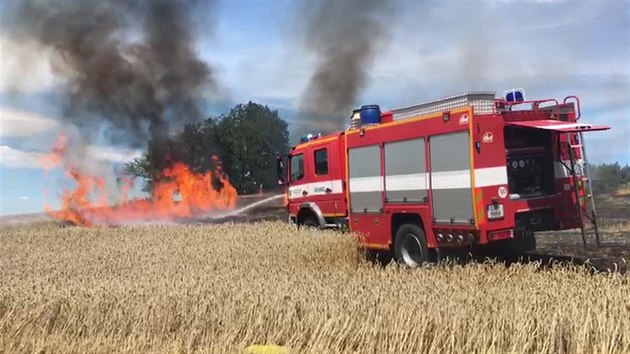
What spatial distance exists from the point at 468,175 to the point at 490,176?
359mm

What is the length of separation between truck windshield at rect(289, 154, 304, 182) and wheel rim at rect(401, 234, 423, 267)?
478 centimetres

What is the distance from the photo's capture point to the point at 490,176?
967cm

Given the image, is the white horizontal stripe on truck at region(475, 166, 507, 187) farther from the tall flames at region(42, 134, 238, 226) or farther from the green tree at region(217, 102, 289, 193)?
the green tree at region(217, 102, 289, 193)

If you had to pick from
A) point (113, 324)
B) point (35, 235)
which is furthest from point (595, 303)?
point (35, 235)

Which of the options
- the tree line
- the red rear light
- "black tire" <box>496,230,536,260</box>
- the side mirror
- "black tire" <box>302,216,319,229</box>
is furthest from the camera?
the tree line

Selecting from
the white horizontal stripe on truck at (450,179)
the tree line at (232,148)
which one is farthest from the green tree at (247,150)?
the white horizontal stripe on truck at (450,179)

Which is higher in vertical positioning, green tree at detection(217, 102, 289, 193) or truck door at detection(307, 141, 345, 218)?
green tree at detection(217, 102, 289, 193)

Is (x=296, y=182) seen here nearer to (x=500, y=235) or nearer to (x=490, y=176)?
(x=490, y=176)

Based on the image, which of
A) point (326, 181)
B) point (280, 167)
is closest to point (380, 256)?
point (326, 181)

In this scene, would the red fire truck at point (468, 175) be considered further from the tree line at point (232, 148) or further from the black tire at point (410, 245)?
the tree line at point (232, 148)

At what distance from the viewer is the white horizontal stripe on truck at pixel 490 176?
9641 mm

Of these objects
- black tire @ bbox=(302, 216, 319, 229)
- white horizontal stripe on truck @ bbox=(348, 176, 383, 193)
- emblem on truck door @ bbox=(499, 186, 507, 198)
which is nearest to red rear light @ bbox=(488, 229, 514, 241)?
emblem on truck door @ bbox=(499, 186, 507, 198)

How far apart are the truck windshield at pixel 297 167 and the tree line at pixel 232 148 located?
65.1 feet

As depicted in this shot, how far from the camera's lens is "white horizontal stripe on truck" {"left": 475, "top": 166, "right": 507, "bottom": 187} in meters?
9.64
